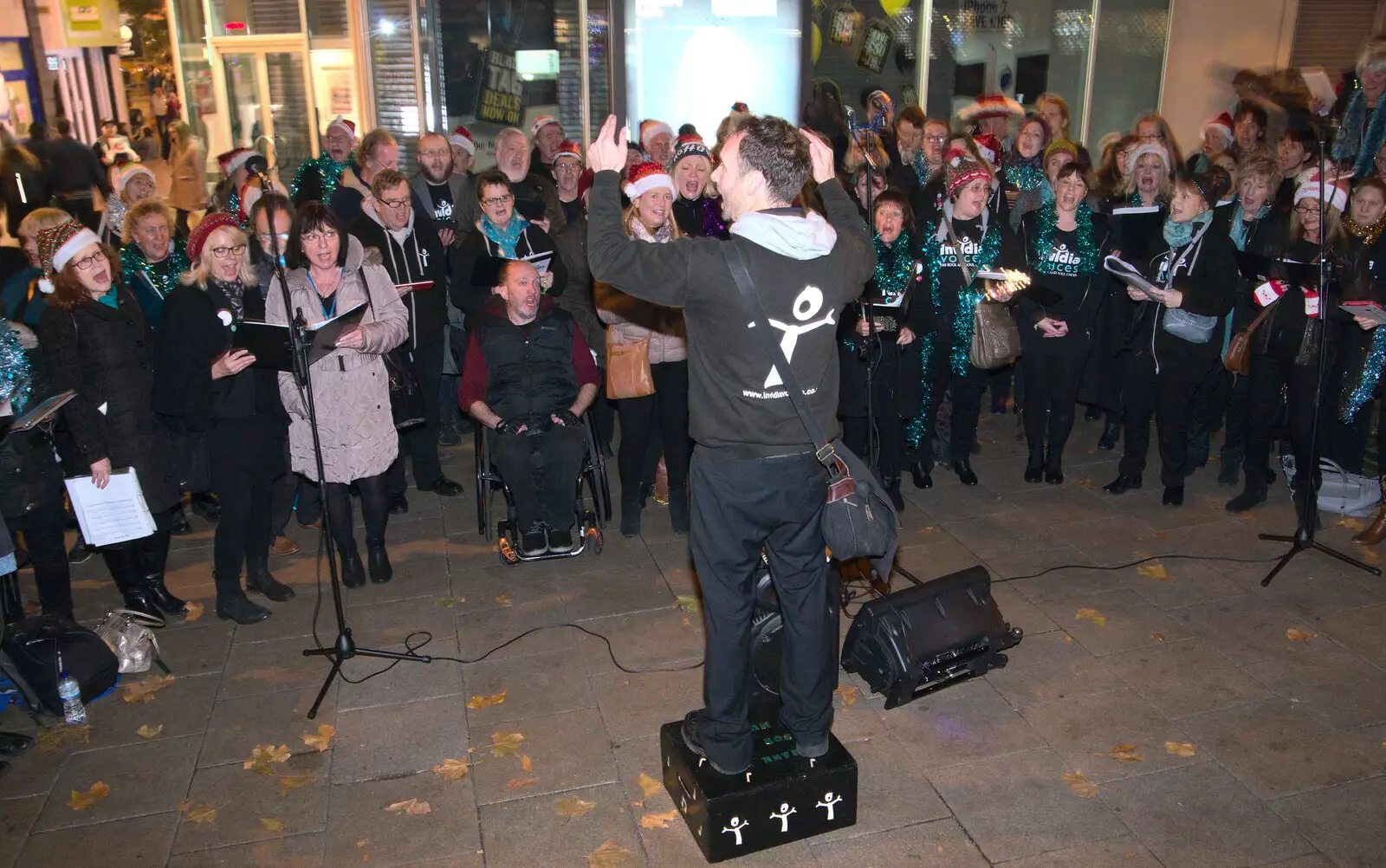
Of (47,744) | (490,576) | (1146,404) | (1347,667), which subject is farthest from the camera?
(1146,404)

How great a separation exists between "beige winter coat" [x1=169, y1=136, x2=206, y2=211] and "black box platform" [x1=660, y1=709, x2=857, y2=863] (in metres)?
9.45

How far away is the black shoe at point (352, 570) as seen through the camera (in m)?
5.84

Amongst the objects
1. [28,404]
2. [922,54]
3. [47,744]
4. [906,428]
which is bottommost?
[47,744]

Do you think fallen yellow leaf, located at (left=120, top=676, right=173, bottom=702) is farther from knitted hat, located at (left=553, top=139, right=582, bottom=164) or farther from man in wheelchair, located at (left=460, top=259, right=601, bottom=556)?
knitted hat, located at (left=553, top=139, right=582, bottom=164)

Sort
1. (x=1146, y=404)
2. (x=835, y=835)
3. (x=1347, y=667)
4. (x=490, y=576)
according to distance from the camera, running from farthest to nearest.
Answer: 1. (x=1146, y=404)
2. (x=490, y=576)
3. (x=1347, y=667)
4. (x=835, y=835)

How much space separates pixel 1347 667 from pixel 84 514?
600cm

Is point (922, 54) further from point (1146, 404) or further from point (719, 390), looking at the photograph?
point (719, 390)

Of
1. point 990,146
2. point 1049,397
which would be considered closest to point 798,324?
point 1049,397

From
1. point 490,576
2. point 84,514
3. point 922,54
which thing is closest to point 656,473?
point 490,576

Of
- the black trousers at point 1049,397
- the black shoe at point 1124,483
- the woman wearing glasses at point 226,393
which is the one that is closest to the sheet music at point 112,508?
the woman wearing glasses at point 226,393

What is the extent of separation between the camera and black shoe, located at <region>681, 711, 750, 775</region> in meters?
3.76

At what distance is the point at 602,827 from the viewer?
12.8ft

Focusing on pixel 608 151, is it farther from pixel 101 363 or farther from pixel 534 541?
pixel 534 541

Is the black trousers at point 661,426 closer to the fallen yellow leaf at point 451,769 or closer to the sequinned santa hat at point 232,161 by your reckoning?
the fallen yellow leaf at point 451,769
